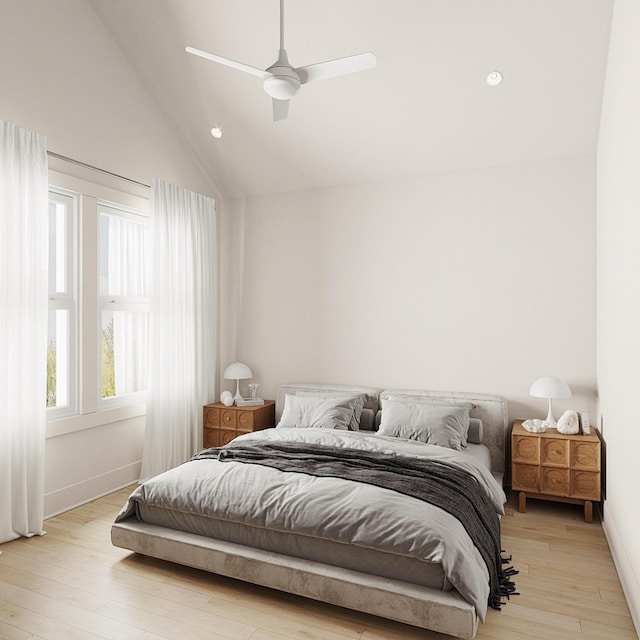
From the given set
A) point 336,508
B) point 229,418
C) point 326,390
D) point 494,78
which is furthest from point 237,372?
point 494,78

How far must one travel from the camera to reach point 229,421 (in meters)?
4.72

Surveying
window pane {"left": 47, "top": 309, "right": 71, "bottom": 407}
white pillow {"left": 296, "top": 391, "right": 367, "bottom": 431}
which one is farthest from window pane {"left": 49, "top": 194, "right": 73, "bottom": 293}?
white pillow {"left": 296, "top": 391, "right": 367, "bottom": 431}

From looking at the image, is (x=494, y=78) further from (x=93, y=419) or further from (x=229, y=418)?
(x=93, y=419)

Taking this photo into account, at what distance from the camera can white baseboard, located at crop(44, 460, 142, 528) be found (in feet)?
11.8

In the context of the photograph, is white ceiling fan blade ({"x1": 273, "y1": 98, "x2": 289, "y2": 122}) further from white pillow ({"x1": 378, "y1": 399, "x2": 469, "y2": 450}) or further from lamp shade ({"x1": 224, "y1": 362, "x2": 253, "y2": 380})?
lamp shade ({"x1": 224, "y1": 362, "x2": 253, "y2": 380})

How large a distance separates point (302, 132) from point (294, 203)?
0.82 meters

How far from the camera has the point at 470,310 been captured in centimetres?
434

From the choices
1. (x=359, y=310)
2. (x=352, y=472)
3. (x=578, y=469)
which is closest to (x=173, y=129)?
(x=359, y=310)

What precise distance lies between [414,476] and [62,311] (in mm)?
2741

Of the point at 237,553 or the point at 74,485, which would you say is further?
the point at 74,485

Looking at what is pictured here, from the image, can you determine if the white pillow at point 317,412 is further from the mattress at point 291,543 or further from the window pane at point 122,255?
the window pane at point 122,255

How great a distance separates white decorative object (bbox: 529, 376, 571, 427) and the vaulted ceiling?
1.79 metres

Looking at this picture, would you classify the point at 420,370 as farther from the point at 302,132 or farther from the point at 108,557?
the point at 108,557

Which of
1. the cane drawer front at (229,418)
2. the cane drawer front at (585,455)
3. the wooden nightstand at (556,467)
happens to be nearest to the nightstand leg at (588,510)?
the wooden nightstand at (556,467)
